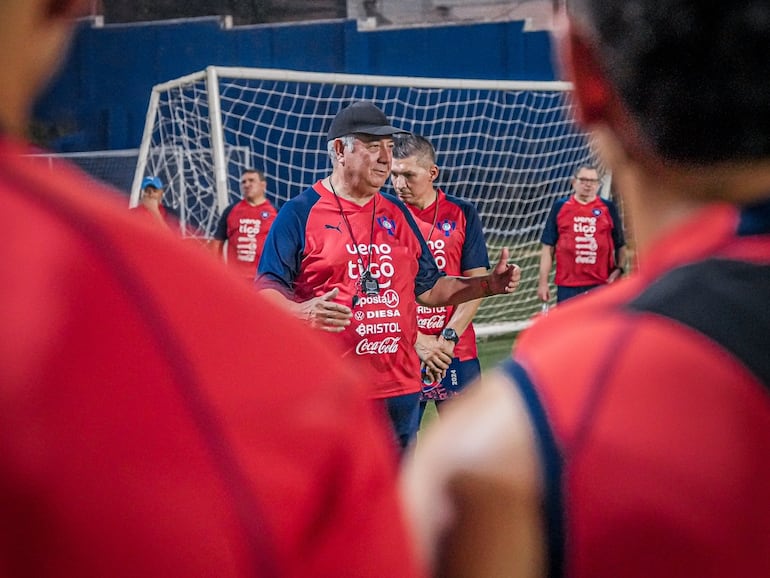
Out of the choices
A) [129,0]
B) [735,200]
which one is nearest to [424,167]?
[735,200]

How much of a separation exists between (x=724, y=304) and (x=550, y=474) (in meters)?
0.17

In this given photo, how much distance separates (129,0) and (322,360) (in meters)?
27.7

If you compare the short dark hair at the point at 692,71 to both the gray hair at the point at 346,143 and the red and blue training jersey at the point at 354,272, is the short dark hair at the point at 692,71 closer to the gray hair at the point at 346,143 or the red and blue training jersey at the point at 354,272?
the red and blue training jersey at the point at 354,272

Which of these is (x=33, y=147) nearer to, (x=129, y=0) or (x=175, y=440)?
Result: (x=175, y=440)

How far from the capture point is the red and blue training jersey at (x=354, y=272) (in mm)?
4777

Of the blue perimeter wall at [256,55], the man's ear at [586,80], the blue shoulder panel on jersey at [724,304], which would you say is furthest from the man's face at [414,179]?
the blue perimeter wall at [256,55]

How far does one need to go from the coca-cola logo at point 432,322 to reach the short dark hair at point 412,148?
942mm

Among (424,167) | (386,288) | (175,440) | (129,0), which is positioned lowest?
(386,288)

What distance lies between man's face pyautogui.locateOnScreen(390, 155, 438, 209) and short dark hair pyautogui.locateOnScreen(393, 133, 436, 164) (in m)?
0.03

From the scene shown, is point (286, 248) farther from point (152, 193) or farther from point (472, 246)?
point (152, 193)

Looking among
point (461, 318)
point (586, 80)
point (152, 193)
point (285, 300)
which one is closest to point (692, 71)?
point (586, 80)

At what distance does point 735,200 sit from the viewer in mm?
818

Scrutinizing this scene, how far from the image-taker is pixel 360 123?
507cm

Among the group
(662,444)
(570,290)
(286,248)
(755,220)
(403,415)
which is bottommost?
(570,290)
